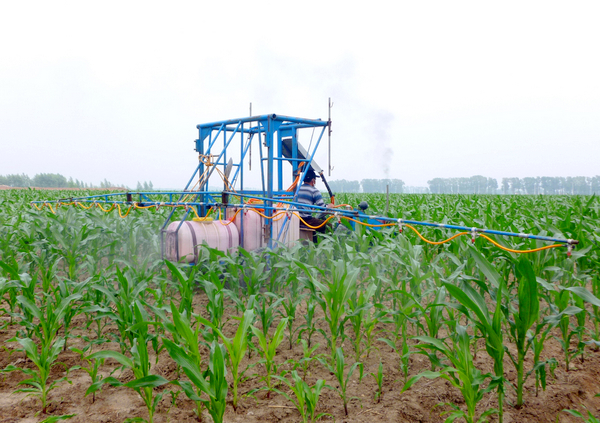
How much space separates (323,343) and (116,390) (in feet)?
6.01

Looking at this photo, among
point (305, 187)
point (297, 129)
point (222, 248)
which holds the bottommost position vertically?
point (222, 248)

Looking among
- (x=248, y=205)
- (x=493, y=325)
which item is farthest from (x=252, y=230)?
(x=493, y=325)

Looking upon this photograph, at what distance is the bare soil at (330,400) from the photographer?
274cm

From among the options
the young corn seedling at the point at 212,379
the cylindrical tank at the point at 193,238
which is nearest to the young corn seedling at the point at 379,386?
the young corn seedling at the point at 212,379

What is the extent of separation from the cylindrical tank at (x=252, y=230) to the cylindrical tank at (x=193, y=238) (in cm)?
35

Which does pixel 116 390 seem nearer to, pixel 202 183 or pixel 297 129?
pixel 202 183

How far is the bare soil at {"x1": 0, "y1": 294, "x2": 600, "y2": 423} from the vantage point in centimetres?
274

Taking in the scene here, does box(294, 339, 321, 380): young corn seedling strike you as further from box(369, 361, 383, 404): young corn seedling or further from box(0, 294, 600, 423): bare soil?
box(369, 361, 383, 404): young corn seedling

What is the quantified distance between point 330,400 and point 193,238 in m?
3.11

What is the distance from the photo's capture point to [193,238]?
536 cm

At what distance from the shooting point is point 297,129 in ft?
21.8

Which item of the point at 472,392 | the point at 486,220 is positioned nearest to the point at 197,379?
the point at 472,392

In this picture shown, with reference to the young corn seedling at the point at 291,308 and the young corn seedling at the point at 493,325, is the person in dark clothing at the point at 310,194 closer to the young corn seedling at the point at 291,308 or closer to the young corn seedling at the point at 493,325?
the young corn seedling at the point at 291,308

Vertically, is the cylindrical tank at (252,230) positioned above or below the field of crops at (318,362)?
above
